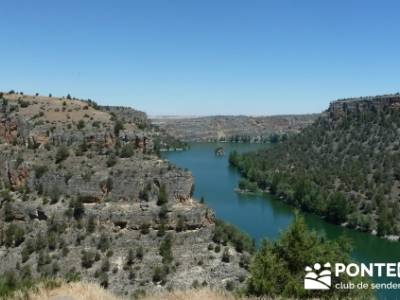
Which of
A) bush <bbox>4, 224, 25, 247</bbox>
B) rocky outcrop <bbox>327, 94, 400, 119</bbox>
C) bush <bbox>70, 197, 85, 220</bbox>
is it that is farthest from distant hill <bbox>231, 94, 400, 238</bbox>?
bush <bbox>4, 224, 25, 247</bbox>

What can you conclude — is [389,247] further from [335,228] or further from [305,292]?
[305,292]

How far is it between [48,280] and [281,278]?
19.3 feet

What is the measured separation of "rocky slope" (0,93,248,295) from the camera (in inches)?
1029

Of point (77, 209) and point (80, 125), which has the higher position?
point (80, 125)

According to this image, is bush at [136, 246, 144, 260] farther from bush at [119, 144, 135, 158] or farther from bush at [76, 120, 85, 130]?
bush at [76, 120, 85, 130]

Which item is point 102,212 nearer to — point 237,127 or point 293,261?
point 293,261

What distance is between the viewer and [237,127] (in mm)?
183125

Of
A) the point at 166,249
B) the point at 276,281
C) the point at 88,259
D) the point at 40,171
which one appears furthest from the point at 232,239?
the point at 276,281

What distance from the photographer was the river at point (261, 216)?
42.6m

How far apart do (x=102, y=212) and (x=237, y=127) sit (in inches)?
6123

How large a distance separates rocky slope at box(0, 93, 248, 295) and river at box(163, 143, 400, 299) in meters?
4.70

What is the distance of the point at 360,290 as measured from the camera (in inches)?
493

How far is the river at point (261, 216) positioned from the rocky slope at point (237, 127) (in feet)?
243

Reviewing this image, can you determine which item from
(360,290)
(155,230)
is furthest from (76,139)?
(360,290)
